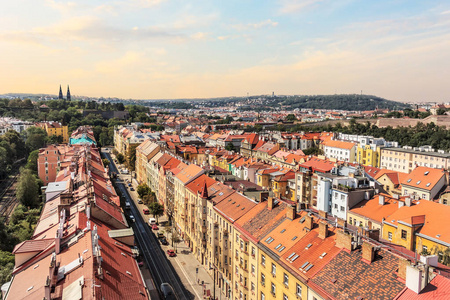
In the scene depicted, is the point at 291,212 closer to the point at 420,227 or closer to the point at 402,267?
the point at 402,267

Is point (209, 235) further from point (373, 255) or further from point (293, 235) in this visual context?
point (373, 255)

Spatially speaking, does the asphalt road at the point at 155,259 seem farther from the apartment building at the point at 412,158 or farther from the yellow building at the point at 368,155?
the yellow building at the point at 368,155

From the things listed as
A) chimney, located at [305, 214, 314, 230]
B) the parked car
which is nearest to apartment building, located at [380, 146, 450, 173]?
chimney, located at [305, 214, 314, 230]

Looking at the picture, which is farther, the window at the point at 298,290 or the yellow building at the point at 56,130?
the yellow building at the point at 56,130

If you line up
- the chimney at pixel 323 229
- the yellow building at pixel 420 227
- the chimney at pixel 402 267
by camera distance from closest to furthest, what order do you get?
the chimney at pixel 402 267 → the chimney at pixel 323 229 → the yellow building at pixel 420 227

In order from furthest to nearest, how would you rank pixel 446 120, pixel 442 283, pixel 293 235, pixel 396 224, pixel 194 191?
pixel 446 120
pixel 194 191
pixel 396 224
pixel 293 235
pixel 442 283

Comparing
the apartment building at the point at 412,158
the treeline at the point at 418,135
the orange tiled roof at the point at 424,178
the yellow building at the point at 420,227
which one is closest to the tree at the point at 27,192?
the yellow building at the point at 420,227

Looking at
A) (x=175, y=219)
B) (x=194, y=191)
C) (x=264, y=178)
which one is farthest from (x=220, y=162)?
(x=194, y=191)

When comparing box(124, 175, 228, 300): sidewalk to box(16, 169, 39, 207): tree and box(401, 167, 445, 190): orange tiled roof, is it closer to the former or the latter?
box(16, 169, 39, 207): tree
